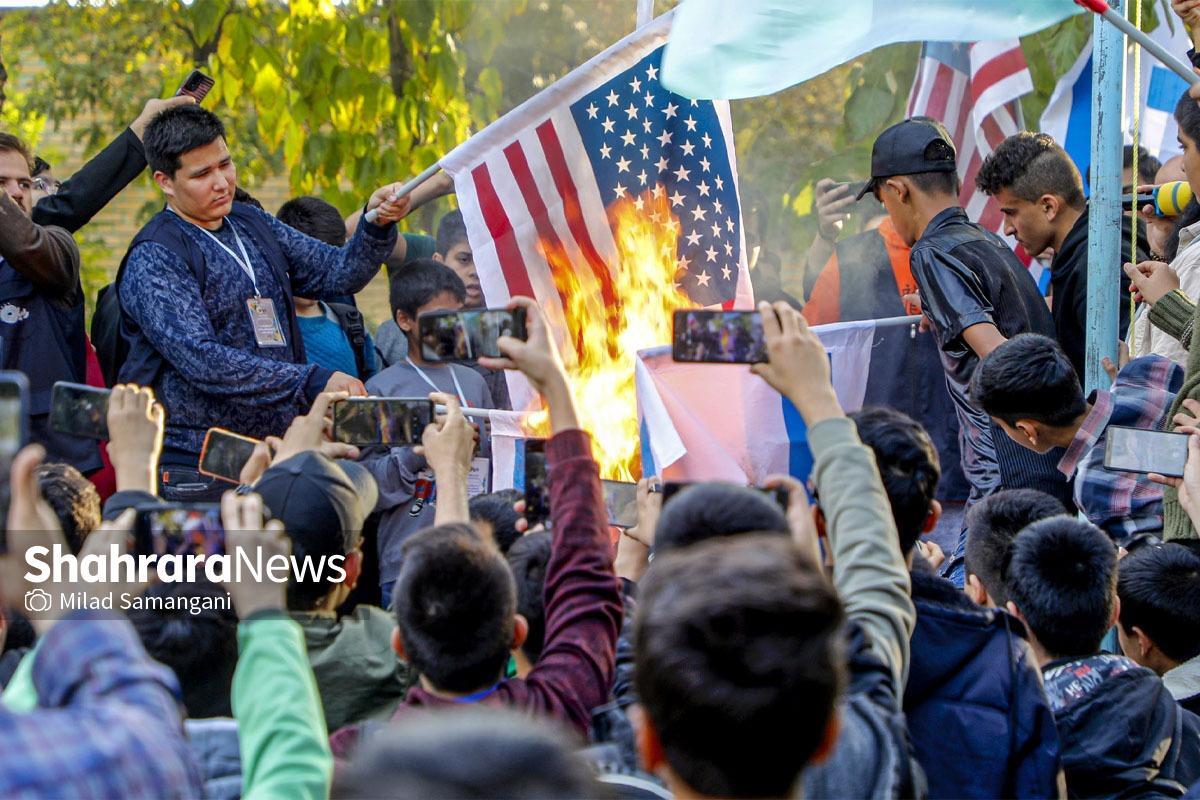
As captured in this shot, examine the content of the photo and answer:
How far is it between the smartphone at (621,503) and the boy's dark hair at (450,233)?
349 cm

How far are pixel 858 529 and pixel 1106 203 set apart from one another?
238 cm

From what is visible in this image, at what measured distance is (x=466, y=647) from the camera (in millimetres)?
2621

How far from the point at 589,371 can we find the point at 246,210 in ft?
4.61

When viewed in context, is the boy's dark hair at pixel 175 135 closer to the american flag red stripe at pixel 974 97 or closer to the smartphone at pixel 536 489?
the smartphone at pixel 536 489

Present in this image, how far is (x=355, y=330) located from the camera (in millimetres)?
6219

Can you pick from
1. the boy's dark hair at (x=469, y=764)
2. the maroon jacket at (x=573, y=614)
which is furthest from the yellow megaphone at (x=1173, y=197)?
the boy's dark hair at (x=469, y=764)

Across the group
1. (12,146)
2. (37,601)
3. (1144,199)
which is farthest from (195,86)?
(1144,199)

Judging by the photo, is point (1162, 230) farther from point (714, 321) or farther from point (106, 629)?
point (106, 629)

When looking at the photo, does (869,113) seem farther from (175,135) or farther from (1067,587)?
(1067,587)

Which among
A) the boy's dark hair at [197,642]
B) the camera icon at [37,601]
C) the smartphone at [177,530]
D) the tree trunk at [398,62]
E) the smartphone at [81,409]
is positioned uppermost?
the tree trunk at [398,62]

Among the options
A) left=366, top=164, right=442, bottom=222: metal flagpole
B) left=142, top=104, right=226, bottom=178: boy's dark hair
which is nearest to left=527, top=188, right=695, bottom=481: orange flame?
left=366, top=164, right=442, bottom=222: metal flagpole

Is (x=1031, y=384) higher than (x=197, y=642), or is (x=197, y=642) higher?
(x=1031, y=384)

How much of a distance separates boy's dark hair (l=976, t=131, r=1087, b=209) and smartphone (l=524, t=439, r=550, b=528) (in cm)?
276

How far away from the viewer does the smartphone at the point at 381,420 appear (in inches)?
154
